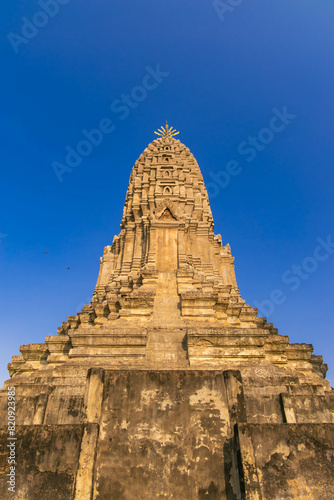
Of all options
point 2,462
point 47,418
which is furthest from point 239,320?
point 2,462

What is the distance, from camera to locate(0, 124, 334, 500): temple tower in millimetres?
5609

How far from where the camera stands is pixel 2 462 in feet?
18.5

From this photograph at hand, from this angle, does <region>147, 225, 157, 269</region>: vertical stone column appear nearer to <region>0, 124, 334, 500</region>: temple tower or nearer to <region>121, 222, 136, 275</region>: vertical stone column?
<region>0, 124, 334, 500</region>: temple tower

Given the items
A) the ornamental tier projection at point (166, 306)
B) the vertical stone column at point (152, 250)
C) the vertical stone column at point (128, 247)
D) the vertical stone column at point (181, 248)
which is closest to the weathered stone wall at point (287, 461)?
the ornamental tier projection at point (166, 306)

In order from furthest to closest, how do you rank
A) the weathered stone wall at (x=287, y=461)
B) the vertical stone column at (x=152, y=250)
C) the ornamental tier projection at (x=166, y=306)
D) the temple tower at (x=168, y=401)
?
the vertical stone column at (x=152, y=250), the ornamental tier projection at (x=166, y=306), the temple tower at (x=168, y=401), the weathered stone wall at (x=287, y=461)

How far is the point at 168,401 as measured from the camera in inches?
265

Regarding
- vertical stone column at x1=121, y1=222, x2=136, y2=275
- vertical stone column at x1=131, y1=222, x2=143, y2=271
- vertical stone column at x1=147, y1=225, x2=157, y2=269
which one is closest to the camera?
vertical stone column at x1=147, y1=225, x2=157, y2=269

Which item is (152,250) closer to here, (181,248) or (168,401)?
(181,248)

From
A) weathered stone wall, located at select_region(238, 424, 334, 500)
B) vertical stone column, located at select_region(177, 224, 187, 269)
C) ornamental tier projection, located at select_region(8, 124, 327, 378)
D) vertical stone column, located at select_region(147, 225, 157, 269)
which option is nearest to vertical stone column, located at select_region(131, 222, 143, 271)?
ornamental tier projection, located at select_region(8, 124, 327, 378)

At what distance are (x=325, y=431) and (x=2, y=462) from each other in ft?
17.5

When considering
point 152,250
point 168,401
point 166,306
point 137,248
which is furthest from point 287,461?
point 137,248

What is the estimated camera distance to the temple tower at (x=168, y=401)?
561cm

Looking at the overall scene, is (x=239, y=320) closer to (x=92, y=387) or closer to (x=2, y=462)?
(x=92, y=387)

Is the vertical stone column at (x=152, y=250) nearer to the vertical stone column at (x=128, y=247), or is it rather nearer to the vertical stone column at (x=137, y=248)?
the vertical stone column at (x=137, y=248)
